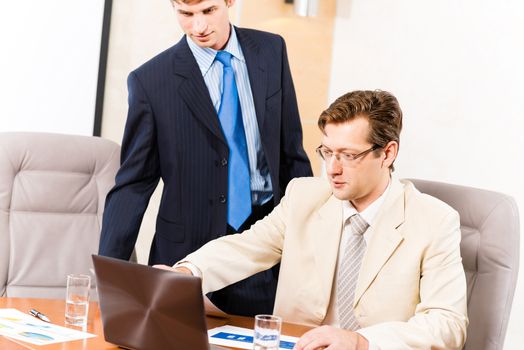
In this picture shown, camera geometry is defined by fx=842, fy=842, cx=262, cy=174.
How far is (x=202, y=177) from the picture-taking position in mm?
2893

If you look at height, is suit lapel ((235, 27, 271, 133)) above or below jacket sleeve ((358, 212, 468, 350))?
above

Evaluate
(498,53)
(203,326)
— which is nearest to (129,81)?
(203,326)

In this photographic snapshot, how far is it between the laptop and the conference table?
2.4 inches

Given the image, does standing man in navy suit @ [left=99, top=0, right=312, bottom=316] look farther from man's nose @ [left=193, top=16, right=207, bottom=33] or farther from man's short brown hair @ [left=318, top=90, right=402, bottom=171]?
man's short brown hair @ [left=318, top=90, right=402, bottom=171]

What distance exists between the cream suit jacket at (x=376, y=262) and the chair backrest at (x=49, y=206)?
995mm

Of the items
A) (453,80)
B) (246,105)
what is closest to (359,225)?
(246,105)

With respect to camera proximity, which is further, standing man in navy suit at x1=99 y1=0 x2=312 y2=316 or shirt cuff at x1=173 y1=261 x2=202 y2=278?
standing man in navy suit at x1=99 y1=0 x2=312 y2=316

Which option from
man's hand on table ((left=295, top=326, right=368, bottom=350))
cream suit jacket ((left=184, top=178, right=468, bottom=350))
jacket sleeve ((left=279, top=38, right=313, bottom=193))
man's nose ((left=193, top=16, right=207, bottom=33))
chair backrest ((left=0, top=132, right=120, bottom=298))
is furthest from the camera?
chair backrest ((left=0, top=132, right=120, bottom=298))

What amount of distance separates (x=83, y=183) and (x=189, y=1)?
1099 millimetres

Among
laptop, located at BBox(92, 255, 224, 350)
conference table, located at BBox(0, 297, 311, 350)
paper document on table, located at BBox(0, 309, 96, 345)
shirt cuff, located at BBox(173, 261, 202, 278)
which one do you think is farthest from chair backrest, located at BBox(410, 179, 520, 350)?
paper document on table, located at BBox(0, 309, 96, 345)

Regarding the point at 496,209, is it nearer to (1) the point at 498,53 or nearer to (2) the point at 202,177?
(2) the point at 202,177

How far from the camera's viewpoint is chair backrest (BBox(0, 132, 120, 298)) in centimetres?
326

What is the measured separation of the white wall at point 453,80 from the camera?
4078 millimetres

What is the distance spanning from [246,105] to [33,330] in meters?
1.12
